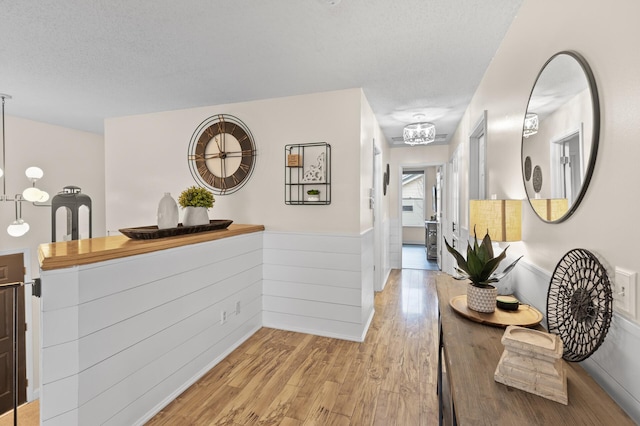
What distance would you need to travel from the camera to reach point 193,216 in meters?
2.39

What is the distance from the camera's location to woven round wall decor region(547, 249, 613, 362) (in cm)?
92

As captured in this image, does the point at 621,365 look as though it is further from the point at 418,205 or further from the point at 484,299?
the point at 418,205

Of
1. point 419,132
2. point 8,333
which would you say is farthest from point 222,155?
point 8,333

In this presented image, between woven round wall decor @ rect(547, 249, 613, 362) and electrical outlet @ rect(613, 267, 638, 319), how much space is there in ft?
0.10

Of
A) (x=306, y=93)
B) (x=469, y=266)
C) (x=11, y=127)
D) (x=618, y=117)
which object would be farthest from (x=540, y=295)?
(x=11, y=127)

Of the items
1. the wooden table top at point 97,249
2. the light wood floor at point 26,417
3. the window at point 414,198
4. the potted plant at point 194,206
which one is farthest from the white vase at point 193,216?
the window at point 414,198

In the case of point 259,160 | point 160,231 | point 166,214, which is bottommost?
point 160,231

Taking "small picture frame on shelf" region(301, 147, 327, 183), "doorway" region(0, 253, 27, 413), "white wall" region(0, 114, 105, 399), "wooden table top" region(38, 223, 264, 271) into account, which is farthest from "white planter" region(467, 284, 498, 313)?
"doorway" region(0, 253, 27, 413)

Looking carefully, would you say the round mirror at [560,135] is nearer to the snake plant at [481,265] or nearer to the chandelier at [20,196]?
the snake plant at [481,265]

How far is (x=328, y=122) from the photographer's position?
2.95 meters

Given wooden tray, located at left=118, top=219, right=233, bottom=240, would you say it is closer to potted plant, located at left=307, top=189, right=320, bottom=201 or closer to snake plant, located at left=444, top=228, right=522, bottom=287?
potted plant, located at left=307, top=189, right=320, bottom=201

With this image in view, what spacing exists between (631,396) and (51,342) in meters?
2.17

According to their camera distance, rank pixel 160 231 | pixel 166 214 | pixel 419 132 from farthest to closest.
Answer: pixel 419 132 < pixel 166 214 < pixel 160 231

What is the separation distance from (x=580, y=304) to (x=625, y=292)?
15 centimetres
